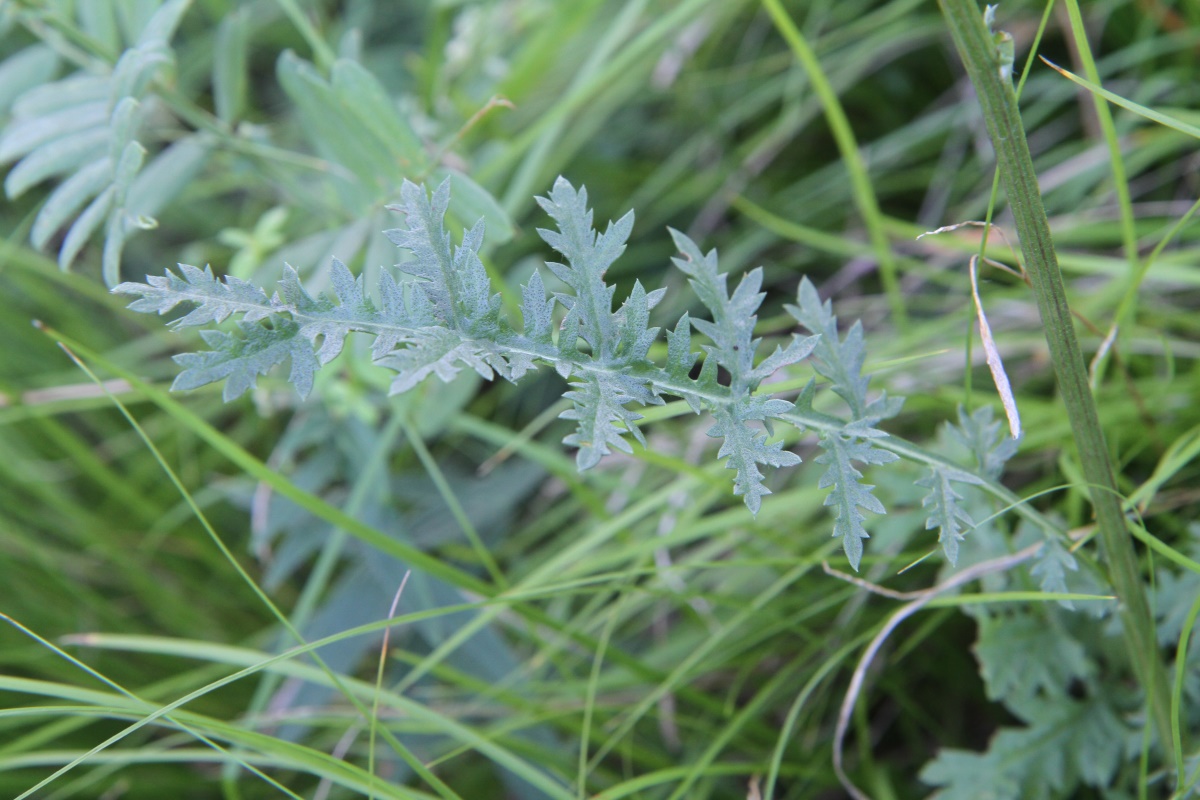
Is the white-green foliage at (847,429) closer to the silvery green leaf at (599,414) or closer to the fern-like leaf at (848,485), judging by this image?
the fern-like leaf at (848,485)

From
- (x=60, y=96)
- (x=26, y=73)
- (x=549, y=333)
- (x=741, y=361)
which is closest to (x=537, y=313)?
(x=549, y=333)

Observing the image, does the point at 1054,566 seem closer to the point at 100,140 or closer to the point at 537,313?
the point at 537,313

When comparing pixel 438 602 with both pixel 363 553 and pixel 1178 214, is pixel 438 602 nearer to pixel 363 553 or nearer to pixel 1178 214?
pixel 363 553

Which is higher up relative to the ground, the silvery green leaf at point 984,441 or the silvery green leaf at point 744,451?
the silvery green leaf at point 984,441

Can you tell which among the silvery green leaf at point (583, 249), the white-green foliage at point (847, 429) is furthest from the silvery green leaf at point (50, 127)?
the white-green foliage at point (847, 429)

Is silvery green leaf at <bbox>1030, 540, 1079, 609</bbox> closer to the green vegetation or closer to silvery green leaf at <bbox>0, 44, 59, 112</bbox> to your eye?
the green vegetation

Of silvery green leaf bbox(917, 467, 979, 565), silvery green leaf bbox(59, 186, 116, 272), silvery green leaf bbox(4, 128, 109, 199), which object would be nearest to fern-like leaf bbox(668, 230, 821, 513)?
silvery green leaf bbox(917, 467, 979, 565)

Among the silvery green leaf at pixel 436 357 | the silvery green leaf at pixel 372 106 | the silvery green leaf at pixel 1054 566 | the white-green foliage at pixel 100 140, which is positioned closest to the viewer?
the silvery green leaf at pixel 436 357

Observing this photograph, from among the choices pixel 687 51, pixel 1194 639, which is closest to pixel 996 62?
pixel 1194 639
